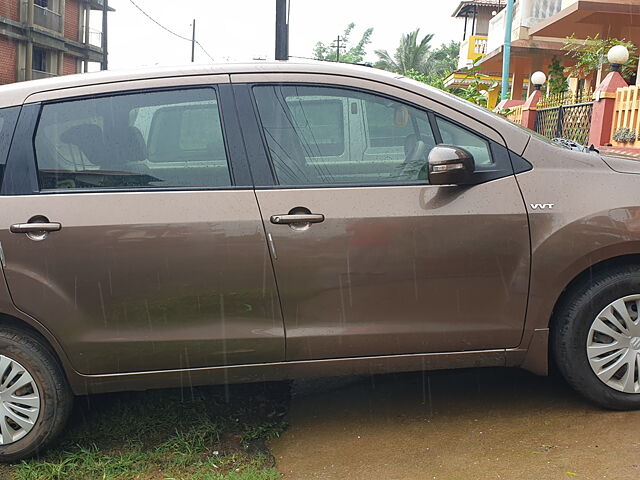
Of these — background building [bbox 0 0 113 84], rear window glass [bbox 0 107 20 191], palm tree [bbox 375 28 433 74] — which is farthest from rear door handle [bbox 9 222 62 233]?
palm tree [bbox 375 28 433 74]

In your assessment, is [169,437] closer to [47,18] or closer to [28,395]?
[28,395]

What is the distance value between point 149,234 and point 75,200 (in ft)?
1.24

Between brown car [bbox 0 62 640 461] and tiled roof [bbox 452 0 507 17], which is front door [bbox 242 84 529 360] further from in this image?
A: tiled roof [bbox 452 0 507 17]

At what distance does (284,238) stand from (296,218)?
0.34 ft

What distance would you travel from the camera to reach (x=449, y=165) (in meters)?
2.94

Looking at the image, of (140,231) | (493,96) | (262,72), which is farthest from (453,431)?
(493,96)

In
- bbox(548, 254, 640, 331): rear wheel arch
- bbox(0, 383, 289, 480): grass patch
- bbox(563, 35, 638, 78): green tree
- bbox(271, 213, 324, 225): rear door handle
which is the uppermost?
bbox(563, 35, 638, 78): green tree

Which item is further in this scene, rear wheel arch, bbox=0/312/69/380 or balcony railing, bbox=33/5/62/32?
balcony railing, bbox=33/5/62/32

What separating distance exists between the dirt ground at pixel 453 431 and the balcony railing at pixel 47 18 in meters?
30.1

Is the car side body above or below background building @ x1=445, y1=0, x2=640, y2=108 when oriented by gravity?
below

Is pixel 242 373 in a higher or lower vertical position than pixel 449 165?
lower

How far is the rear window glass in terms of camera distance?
3.02 meters

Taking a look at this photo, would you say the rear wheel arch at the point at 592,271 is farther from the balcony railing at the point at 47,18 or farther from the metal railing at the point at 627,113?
the balcony railing at the point at 47,18

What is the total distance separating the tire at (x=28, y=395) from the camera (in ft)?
9.95
